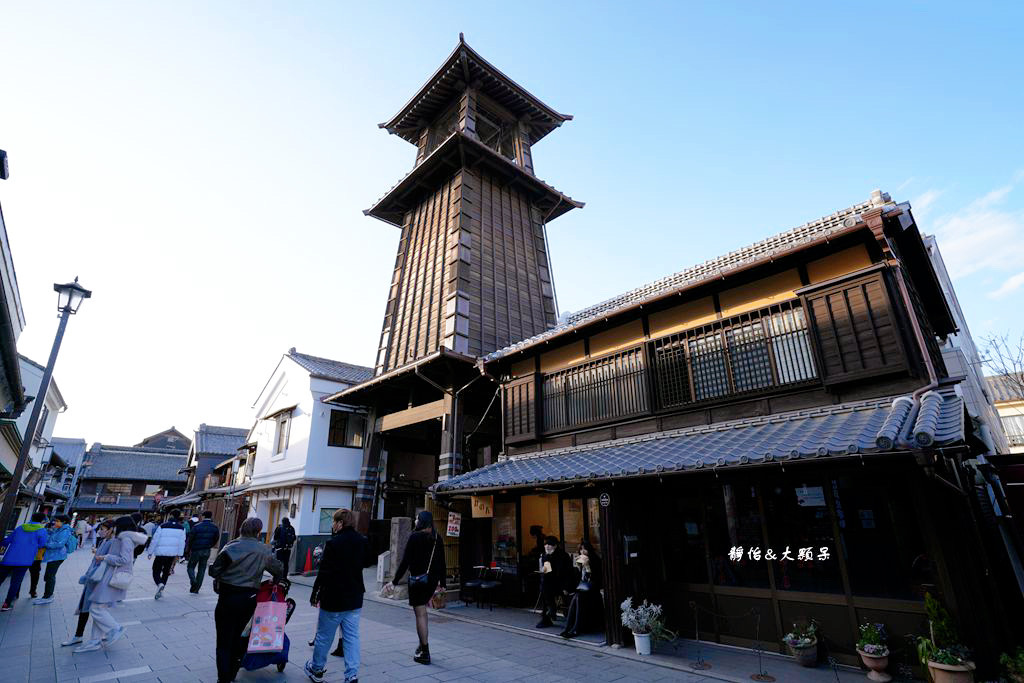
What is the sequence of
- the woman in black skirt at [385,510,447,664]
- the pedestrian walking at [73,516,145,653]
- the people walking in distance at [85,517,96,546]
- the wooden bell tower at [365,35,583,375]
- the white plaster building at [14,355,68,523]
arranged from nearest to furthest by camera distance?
the woman in black skirt at [385,510,447,664] → the pedestrian walking at [73,516,145,653] → the wooden bell tower at [365,35,583,375] → the white plaster building at [14,355,68,523] → the people walking in distance at [85,517,96,546]

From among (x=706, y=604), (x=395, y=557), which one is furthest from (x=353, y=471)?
(x=706, y=604)

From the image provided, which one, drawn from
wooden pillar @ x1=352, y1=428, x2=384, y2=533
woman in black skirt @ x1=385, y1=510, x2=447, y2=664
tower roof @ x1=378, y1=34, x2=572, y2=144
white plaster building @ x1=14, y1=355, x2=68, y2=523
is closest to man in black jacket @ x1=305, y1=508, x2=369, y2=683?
woman in black skirt @ x1=385, y1=510, x2=447, y2=664

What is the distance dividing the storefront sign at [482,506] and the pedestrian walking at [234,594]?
6085 millimetres

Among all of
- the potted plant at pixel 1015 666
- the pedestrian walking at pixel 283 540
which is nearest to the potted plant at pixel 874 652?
the potted plant at pixel 1015 666

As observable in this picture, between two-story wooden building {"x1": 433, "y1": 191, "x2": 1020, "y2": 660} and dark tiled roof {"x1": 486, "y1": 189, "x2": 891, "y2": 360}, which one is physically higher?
dark tiled roof {"x1": 486, "y1": 189, "x2": 891, "y2": 360}

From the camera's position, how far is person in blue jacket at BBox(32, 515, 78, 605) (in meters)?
10.6

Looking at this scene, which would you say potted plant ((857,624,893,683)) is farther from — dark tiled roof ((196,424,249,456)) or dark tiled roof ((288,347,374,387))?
dark tiled roof ((196,424,249,456))

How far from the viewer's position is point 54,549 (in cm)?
1081

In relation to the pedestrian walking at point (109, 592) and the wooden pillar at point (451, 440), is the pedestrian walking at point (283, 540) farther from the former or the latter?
the pedestrian walking at point (109, 592)

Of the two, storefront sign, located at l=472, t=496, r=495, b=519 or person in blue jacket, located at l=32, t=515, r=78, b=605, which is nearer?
person in blue jacket, located at l=32, t=515, r=78, b=605

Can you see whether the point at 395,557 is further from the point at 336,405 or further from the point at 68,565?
the point at 68,565

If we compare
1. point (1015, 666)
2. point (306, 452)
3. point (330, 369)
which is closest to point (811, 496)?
point (1015, 666)

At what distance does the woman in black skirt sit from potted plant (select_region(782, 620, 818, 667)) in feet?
16.1

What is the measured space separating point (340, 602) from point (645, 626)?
4.50 m
